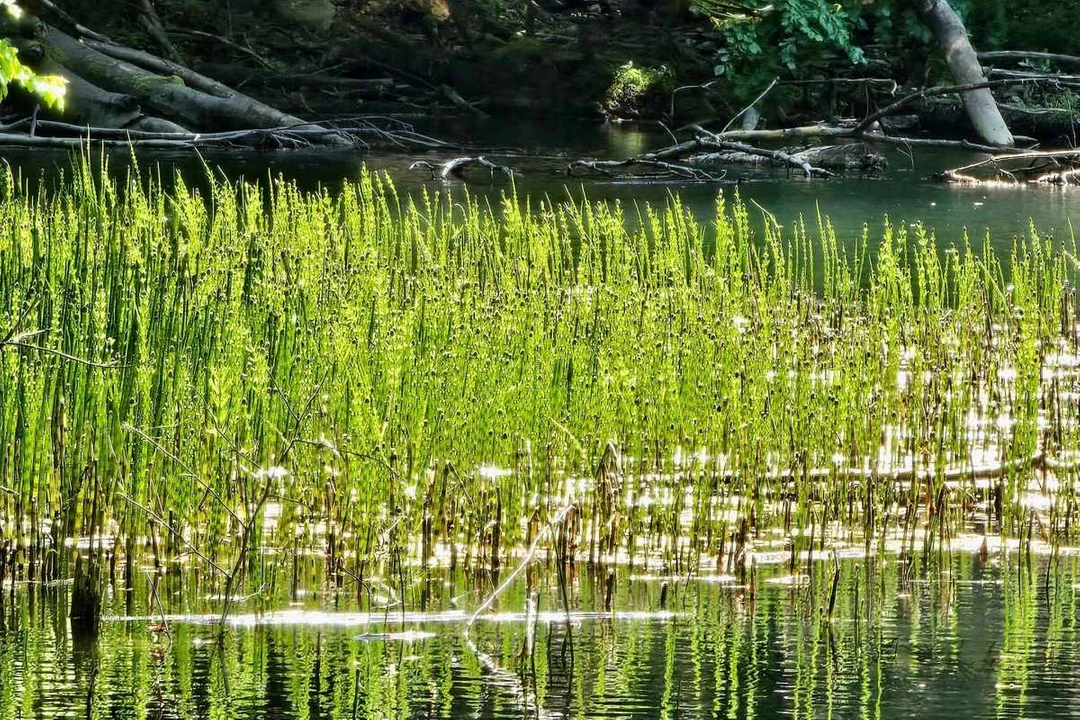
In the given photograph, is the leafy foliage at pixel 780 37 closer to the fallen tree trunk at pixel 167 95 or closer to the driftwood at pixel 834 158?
the driftwood at pixel 834 158

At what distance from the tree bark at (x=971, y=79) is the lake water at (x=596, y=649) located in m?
13.3

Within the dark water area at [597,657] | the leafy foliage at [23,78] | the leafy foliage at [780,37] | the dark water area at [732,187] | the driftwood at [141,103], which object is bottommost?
the dark water area at [597,657]

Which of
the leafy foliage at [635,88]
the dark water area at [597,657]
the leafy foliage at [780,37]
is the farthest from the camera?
the leafy foliage at [635,88]

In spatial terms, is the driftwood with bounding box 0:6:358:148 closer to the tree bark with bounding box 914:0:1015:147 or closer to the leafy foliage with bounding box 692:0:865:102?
the leafy foliage with bounding box 692:0:865:102

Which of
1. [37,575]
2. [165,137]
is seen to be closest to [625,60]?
[165,137]

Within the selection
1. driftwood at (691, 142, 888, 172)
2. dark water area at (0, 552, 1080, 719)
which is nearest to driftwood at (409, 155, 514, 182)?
driftwood at (691, 142, 888, 172)

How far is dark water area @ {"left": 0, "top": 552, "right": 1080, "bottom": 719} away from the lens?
10.9ft

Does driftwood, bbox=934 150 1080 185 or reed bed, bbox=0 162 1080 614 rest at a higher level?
driftwood, bbox=934 150 1080 185

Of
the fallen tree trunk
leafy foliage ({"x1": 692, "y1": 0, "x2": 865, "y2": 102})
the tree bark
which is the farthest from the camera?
leafy foliage ({"x1": 692, "y1": 0, "x2": 865, "y2": 102})

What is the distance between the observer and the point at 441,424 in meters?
4.83

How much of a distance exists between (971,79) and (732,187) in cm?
413

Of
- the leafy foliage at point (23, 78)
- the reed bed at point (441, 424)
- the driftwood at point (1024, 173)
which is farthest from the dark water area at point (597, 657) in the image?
the driftwood at point (1024, 173)

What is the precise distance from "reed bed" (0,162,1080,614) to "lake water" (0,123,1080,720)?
13 centimetres

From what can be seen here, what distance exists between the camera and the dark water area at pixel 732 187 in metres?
12.2
